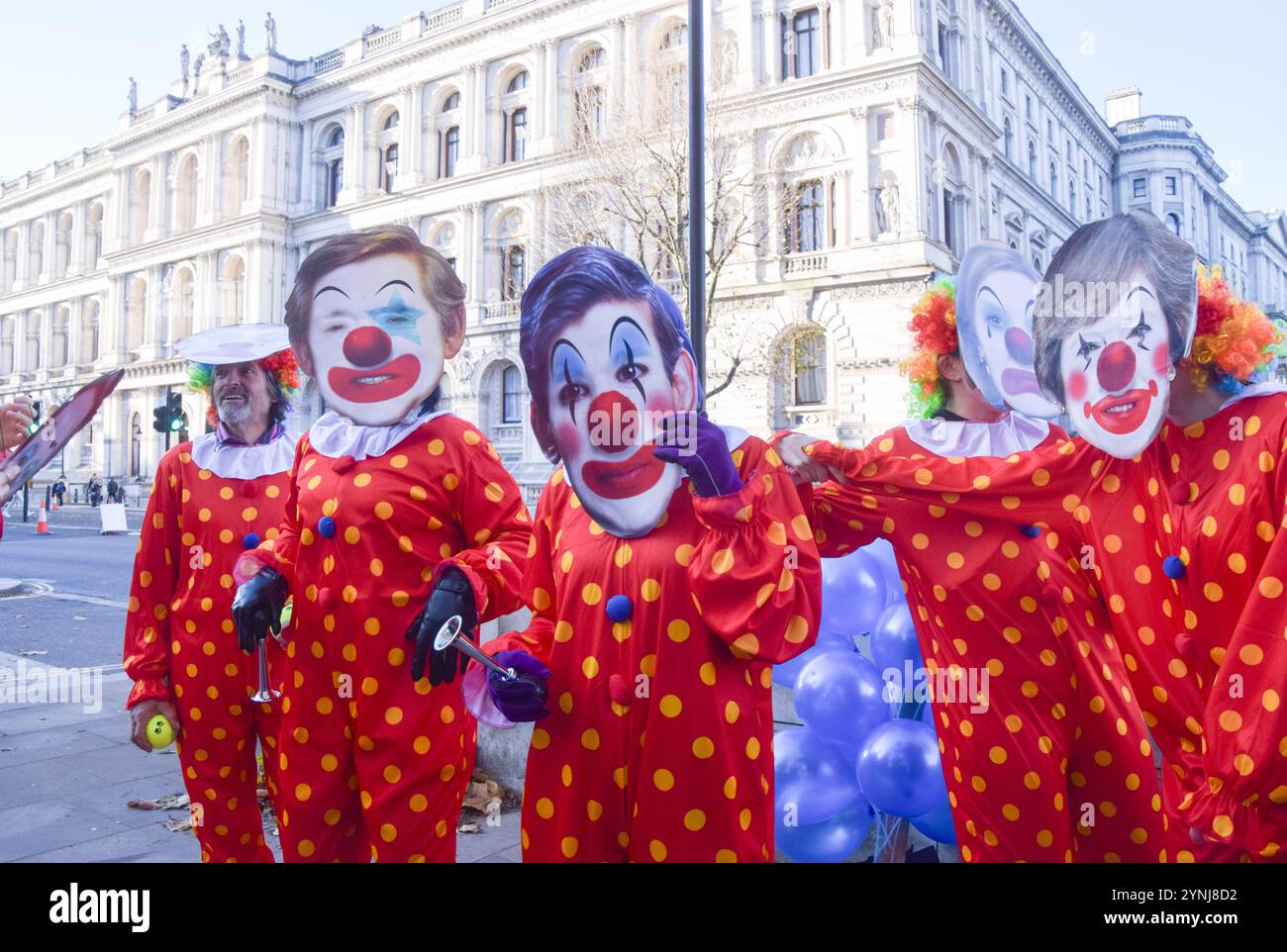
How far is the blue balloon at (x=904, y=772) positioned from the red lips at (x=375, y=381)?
2.20 metres

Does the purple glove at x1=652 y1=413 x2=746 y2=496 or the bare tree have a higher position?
the bare tree

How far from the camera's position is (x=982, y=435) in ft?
9.83

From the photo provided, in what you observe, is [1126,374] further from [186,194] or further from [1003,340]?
[186,194]

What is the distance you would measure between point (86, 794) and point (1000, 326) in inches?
195

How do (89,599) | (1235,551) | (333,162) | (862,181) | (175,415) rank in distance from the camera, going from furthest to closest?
(333,162)
(862,181)
(89,599)
(175,415)
(1235,551)

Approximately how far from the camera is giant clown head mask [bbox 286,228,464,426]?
2684 millimetres

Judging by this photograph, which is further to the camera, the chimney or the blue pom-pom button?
the chimney

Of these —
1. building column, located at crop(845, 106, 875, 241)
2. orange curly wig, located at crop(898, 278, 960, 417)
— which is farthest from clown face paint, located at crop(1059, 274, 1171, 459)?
building column, located at crop(845, 106, 875, 241)

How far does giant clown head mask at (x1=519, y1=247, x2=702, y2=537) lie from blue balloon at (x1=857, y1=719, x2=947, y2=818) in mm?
1820

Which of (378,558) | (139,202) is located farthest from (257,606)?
(139,202)

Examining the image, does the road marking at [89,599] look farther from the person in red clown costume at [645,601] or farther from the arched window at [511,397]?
the arched window at [511,397]

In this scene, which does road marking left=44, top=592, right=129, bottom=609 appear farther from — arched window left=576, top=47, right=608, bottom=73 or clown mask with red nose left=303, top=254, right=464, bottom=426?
arched window left=576, top=47, right=608, bottom=73

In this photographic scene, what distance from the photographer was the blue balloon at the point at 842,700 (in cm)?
369

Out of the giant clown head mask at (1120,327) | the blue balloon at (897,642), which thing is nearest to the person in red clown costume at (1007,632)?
the giant clown head mask at (1120,327)
